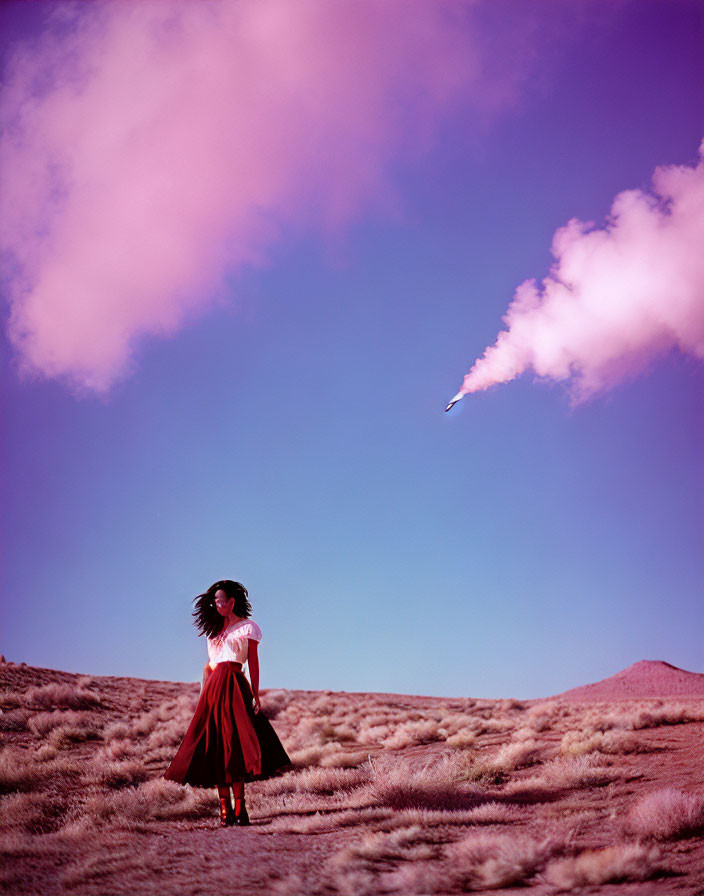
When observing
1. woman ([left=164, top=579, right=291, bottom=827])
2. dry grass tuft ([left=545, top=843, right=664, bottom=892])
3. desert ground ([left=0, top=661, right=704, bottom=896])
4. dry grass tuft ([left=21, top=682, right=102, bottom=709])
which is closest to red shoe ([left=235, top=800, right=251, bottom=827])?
woman ([left=164, top=579, right=291, bottom=827])

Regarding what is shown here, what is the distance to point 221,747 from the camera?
276 inches

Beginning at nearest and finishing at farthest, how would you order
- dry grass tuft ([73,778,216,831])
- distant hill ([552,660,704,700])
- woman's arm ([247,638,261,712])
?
woman's arm ([247,638,261,712])
dry grass tuft ([73,778,216,831])
distant hill ([552,660,704,700])

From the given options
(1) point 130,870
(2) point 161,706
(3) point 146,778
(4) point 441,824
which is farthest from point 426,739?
(2) point 161,706

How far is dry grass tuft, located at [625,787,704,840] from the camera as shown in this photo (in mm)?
6215

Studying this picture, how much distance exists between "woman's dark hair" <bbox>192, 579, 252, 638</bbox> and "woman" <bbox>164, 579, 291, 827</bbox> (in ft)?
0.04

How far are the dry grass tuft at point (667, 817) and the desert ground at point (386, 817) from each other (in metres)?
0.02

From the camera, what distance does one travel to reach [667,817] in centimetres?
633

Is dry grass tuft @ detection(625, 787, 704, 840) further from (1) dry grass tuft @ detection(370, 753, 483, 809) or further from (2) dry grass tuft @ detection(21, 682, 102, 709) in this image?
(2) dry grass tuft @ detection(21, 682, 102, 709)

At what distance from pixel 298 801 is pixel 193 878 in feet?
12.6

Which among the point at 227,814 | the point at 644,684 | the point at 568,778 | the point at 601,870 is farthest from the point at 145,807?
the point at 644,684

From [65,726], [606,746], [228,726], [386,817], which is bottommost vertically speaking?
[606,746]

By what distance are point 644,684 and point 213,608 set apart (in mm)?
69421

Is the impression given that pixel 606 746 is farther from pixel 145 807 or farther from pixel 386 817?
pixel 145 807

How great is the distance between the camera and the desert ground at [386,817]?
16.2ft
